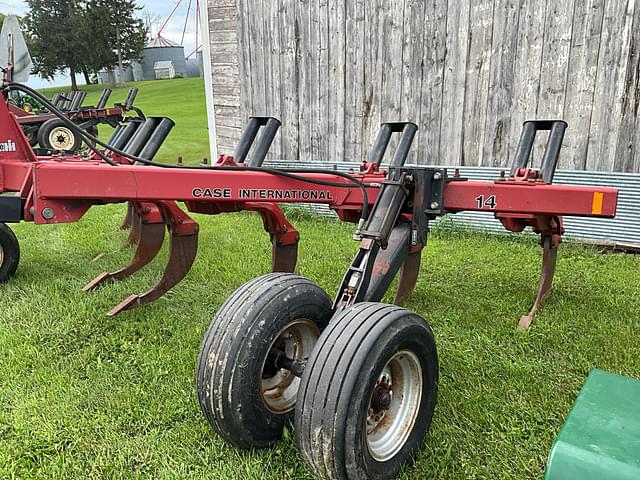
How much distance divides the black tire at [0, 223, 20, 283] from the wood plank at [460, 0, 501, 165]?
429 centimetres

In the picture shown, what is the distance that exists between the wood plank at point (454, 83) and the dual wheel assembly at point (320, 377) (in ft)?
13.4

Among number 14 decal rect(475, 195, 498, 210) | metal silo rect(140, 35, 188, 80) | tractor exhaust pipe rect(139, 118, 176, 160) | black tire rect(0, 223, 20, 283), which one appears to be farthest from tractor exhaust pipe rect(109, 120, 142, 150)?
metal silo rect(140, 35, 188, 80)

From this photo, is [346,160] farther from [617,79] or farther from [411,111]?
[617,79]

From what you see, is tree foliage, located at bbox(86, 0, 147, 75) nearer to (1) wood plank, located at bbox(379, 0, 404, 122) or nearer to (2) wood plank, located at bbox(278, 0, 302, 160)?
(2) wood plank, located at bbox(278, 0, 302, 160)

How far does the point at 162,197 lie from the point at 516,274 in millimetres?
3091

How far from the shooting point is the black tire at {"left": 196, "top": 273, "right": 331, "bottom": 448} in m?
2.01

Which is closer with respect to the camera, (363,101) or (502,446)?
(502,446)

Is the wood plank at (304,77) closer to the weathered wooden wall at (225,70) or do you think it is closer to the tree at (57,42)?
the weathered wooden wall at (225,70)

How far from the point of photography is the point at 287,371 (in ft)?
7.61

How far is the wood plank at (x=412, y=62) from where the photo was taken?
5.88 meters

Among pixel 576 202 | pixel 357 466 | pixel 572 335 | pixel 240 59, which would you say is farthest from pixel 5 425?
pixel 240 59

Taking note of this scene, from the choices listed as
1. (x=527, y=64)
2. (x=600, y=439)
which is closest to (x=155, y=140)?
(x=600, y=439)

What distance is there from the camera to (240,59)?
7.31 meters

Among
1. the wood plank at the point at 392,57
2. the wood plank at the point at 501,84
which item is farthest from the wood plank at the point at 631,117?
the wood plank at the point at 392,57
